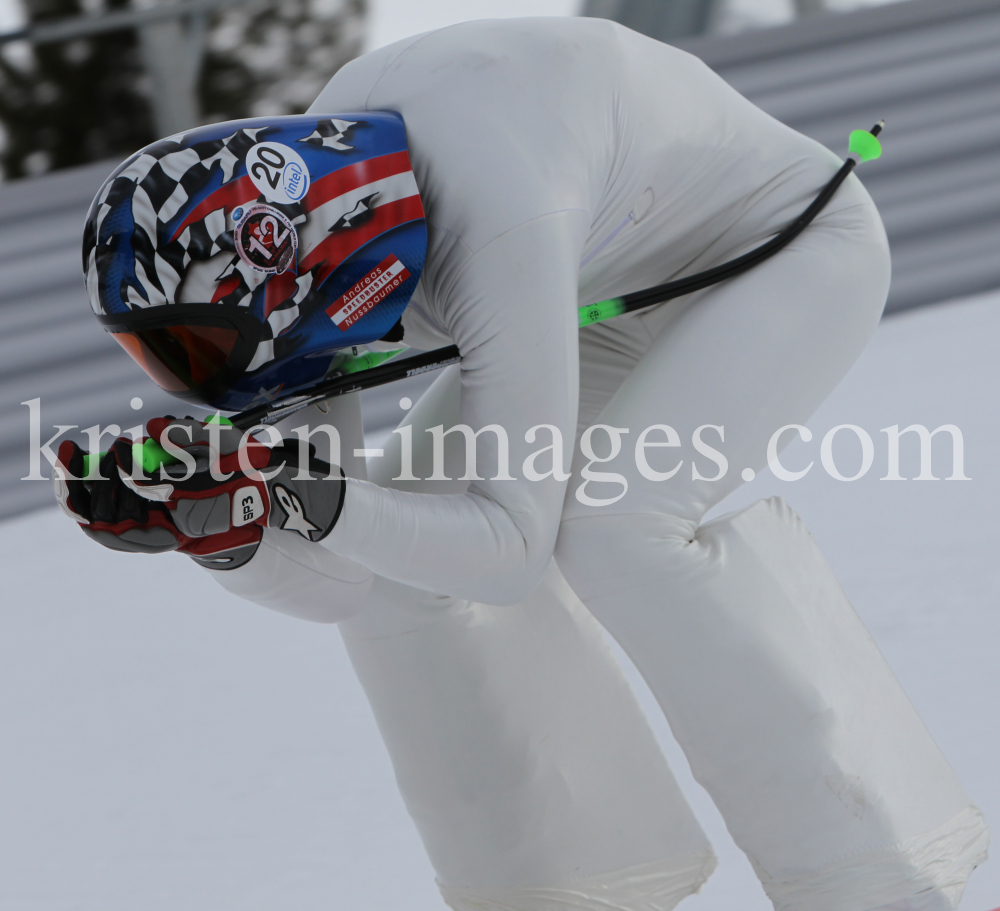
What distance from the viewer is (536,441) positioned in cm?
107

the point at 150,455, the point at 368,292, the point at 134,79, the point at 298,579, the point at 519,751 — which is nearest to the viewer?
the point at 150,455

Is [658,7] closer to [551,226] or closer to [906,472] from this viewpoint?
[906,472]

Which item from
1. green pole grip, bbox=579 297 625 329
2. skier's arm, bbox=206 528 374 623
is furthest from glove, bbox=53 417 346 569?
green pole grip, bbox=579 297 625 329

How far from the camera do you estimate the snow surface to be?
60.7 inches

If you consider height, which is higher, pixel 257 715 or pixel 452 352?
pixel 452 352

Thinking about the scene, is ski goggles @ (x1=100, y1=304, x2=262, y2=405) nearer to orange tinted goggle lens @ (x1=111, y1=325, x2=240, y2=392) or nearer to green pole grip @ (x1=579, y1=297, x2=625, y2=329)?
orange tinted goggle lens @ (x1=111, y1=325, x2=240, y2=392)

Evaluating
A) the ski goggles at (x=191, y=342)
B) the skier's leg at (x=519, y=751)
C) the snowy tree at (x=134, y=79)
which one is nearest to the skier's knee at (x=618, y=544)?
the skier's leg at (x=519, y=751)

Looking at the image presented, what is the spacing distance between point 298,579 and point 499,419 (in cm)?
29

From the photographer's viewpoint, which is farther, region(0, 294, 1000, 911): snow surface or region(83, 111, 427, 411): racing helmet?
region(0, 294, 1000, 911): snow surface

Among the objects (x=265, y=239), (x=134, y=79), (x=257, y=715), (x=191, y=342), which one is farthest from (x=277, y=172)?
(x=134, y=79)

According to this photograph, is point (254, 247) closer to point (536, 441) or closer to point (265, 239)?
point (265, 239)

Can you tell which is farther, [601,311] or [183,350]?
[601,311]

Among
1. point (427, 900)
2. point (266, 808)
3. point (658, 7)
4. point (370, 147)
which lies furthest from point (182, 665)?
point (658, 7)

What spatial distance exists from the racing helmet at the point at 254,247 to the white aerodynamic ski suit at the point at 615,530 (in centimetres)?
6
